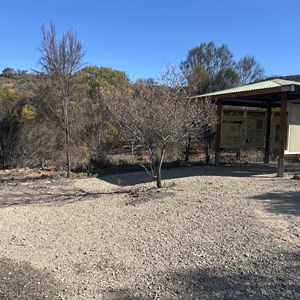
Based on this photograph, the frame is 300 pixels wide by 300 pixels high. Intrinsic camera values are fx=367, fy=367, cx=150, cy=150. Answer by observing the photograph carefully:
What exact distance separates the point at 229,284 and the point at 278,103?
41.8 feet

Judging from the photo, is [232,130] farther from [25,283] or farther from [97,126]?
[25,283]

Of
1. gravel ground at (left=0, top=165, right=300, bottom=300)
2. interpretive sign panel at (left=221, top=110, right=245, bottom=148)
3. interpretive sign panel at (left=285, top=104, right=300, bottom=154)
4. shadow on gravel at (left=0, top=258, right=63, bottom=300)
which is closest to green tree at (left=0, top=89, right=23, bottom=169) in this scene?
gravel ground at (left=0, top=165, right=300, bottom=300)

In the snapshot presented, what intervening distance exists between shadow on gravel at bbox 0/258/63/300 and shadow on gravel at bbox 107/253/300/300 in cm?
71

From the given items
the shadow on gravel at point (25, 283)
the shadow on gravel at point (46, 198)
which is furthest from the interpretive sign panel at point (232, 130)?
the shadow on gravel at point (25, 283)

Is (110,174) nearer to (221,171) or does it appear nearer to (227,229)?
(221,171)

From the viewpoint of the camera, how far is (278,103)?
15.4 m

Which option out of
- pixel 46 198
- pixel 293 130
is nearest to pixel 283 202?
pixel 46 198

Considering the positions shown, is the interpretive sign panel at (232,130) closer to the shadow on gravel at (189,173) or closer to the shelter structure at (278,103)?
the shelter structure at (278,103)

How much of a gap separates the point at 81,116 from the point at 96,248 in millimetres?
Result: 10938

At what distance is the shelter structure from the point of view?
435 inches

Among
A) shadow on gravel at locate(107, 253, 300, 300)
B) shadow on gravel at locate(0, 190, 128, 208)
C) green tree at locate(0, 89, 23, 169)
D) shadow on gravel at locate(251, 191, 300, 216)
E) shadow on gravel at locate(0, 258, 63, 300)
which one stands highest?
green tree at locate(0, 89, 23, 169)

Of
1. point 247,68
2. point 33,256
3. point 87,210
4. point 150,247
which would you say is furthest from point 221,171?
point 247,68

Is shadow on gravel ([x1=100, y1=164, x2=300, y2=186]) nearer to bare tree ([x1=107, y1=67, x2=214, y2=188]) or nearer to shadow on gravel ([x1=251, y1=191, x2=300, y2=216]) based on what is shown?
bare tree ([x1=107, y1=67, x2=214, y2=188])

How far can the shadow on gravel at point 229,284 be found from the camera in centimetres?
378
